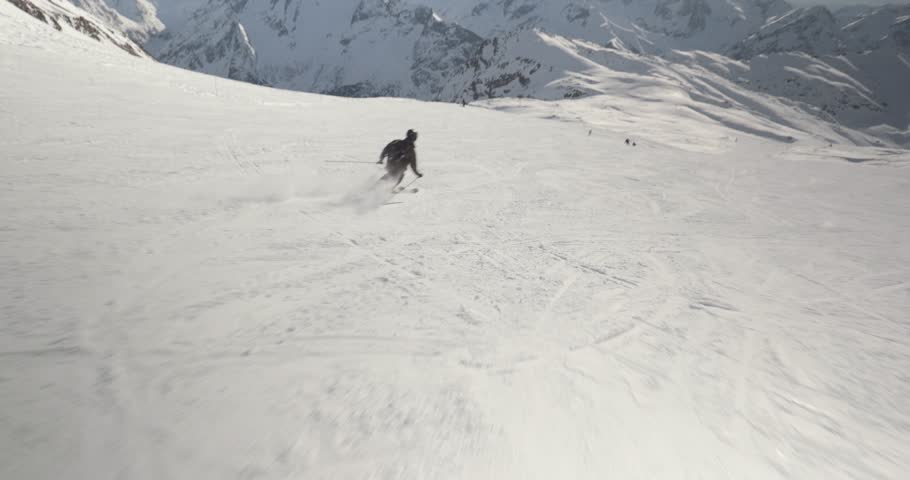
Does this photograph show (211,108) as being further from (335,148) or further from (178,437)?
(178,437)

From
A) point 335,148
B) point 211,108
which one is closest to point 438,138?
point 335,148

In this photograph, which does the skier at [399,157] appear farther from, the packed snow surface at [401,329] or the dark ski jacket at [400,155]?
the packed snow surface at [401,329]

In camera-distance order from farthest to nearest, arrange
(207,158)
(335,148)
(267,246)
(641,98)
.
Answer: (641,98), (335,148), (207,158), (267,246)

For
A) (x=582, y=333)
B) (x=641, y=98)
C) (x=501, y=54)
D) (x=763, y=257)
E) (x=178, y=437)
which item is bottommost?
(x=178, y=437)

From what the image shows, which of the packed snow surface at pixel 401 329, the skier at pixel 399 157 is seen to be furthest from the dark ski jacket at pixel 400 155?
the packed snow surface at pixel 401 329

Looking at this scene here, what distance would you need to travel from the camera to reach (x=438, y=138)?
20.4 metres

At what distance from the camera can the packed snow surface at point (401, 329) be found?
11.3 ft

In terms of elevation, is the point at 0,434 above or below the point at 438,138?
below

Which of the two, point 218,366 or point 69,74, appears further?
point 69,74

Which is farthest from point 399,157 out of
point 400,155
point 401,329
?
point 401,329

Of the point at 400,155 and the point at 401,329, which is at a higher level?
the point at 400,155

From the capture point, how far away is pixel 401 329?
16.5 ft

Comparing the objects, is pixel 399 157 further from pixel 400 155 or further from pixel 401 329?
pixel 401 329

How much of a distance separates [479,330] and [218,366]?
8.88 ft
